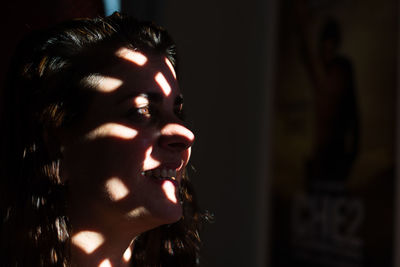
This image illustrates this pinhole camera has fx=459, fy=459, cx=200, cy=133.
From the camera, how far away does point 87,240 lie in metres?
0.91

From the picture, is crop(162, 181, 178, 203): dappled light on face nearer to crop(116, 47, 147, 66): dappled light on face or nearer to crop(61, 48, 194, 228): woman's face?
crop(61, 48, 194, 228): woman's face

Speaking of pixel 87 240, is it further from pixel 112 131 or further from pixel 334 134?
pixel 334 134

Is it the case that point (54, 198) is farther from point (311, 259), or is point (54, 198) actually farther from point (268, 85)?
point (268, 85)

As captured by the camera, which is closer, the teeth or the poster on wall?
the teeth

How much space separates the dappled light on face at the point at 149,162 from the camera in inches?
34.7

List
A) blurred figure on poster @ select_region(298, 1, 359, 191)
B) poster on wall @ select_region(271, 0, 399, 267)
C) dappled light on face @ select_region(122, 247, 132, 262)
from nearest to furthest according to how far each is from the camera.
A: dappled light on face @ select_region(122, 247, 132, 262) < poster on wall @ select_region(271, 0, 399, 267) < blurred figure on poster @ select_region(298, 1, 359, 191)

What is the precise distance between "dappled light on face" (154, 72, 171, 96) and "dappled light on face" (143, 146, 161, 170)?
0.13 m

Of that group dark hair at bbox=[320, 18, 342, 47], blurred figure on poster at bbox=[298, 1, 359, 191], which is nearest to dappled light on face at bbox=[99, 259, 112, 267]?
blurred figure on poster at bbox=[298, 1, 359, 191]

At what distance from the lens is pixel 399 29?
1800 mm

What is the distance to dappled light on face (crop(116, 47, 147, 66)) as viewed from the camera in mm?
933

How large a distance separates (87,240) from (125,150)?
202 mm

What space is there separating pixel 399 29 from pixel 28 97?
4.82 ft

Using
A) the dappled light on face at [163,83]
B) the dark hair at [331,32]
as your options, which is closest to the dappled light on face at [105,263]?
the dappled light on face at [163,83]

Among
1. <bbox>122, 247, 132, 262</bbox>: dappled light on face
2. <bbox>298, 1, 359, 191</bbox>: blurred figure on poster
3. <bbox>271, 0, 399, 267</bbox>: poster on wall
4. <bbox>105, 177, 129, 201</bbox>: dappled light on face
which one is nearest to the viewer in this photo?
<bbox>105, 177, 129, 201</bbox>: dappled light on face
